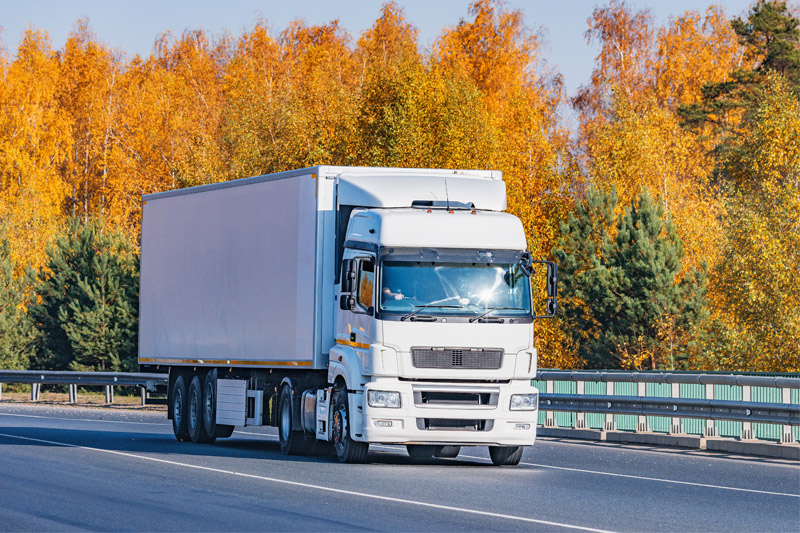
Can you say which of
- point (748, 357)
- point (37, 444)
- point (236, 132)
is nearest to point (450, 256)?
point (37, 444)

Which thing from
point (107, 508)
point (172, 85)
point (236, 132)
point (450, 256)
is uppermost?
point (172, 85)

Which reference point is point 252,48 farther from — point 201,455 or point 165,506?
point 165,506

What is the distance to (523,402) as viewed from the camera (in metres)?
17.5

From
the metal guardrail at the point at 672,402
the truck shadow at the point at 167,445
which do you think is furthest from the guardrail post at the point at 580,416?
the truck shadow at the point at 167,445

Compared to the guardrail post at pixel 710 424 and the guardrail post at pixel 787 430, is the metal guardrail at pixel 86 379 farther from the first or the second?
the guardrail post at pixel 787 430

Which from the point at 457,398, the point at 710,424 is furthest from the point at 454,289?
the point at 710,424

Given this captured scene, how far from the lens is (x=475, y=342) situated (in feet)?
56.5

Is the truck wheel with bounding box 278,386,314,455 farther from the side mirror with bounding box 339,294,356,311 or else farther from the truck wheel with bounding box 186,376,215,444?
the truck wheel with bounding box 186,376,215,444

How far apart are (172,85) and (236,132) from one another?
69.3ft

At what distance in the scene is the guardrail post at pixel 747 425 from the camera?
20234 millimetres

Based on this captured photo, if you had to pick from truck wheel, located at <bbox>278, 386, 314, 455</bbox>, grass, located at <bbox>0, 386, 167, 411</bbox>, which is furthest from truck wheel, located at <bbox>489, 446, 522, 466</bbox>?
grass, located at <bbox>0, 386, 167, 411</bbox>

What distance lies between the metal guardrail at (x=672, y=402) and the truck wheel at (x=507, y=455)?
354cm

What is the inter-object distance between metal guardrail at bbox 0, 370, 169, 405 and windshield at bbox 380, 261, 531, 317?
708 inches

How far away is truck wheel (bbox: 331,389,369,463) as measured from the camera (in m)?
17.9
